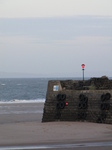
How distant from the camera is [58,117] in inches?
893

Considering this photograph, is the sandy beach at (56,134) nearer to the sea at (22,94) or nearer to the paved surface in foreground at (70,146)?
the paved surface in foreground at (70,146)

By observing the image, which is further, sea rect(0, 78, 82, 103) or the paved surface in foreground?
sea rect(0, 78, 82, 103)

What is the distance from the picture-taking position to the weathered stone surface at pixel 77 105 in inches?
848

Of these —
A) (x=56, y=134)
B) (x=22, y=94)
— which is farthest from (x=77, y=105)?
(x=22, y=94)

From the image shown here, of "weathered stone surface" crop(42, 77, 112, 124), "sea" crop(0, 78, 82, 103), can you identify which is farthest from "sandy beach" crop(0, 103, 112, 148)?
"sea" crop(0, 78, 82, 103)

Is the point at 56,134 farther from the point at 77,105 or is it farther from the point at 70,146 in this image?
the point at 77,105

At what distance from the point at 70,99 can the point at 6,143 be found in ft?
Answer: 23.1

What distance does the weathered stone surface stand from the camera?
21.5 meters

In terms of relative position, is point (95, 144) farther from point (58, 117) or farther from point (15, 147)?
point (58, 117)

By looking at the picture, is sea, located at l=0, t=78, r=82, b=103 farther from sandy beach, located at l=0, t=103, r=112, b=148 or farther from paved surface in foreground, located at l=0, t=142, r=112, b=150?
paved surface in foreground, located at l=0, t=142, r=112, b=150

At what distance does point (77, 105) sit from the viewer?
22297 mm

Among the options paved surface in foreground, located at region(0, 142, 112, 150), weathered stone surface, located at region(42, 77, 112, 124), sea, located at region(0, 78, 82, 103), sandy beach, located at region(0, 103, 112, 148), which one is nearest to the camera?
paved surface in foreground, located at region(0, 142, 112, 150)

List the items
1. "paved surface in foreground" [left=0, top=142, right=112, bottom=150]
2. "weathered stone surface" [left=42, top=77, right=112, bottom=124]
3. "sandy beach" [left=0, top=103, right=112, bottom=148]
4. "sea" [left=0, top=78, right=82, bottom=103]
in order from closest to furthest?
"paved surface in foreground" [left=0, top=142, right=112, bottom=150] → "sandy beach" [left=0, top=103, right=112, bottom=148] → "weathered stone surface" [left=42, top=77, right=112, bottom=124] → "sea" [left=0, top=78, right=82, bottom=103]

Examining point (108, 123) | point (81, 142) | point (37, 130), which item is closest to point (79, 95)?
point (108, 123)
